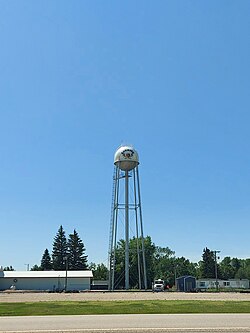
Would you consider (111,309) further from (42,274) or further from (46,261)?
(46,261)

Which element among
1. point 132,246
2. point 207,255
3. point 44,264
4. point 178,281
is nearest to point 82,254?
point 44,264

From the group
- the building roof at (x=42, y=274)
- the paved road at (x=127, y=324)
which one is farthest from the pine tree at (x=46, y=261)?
the paved road at (x=127, y=324)

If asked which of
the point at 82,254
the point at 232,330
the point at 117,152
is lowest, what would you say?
the point at 232,330

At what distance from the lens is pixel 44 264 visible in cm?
12025

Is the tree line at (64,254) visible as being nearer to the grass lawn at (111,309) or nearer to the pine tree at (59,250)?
the pine tree at (59,250)

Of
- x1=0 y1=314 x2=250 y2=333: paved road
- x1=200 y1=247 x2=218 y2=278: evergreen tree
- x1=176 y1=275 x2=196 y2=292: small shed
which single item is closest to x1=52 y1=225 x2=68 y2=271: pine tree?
x1=200 y1=247 x2=218 y2=278: evergreen tree

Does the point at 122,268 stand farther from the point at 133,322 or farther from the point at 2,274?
the point at 133,322

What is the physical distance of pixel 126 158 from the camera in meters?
68.6

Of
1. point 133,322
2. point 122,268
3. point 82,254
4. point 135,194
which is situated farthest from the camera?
point 82,254

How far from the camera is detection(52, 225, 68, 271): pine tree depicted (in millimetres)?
117494

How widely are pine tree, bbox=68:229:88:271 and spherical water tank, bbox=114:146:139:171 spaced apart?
55.0 meters

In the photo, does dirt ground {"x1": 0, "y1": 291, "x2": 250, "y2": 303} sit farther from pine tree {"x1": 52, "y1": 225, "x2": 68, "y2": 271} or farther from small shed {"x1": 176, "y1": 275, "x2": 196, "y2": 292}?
pine tree {"x1": 52, "y1": 225, "x2": 68, "y2": 271}

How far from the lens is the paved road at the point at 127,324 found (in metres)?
13.6

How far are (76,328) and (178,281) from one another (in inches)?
2561
